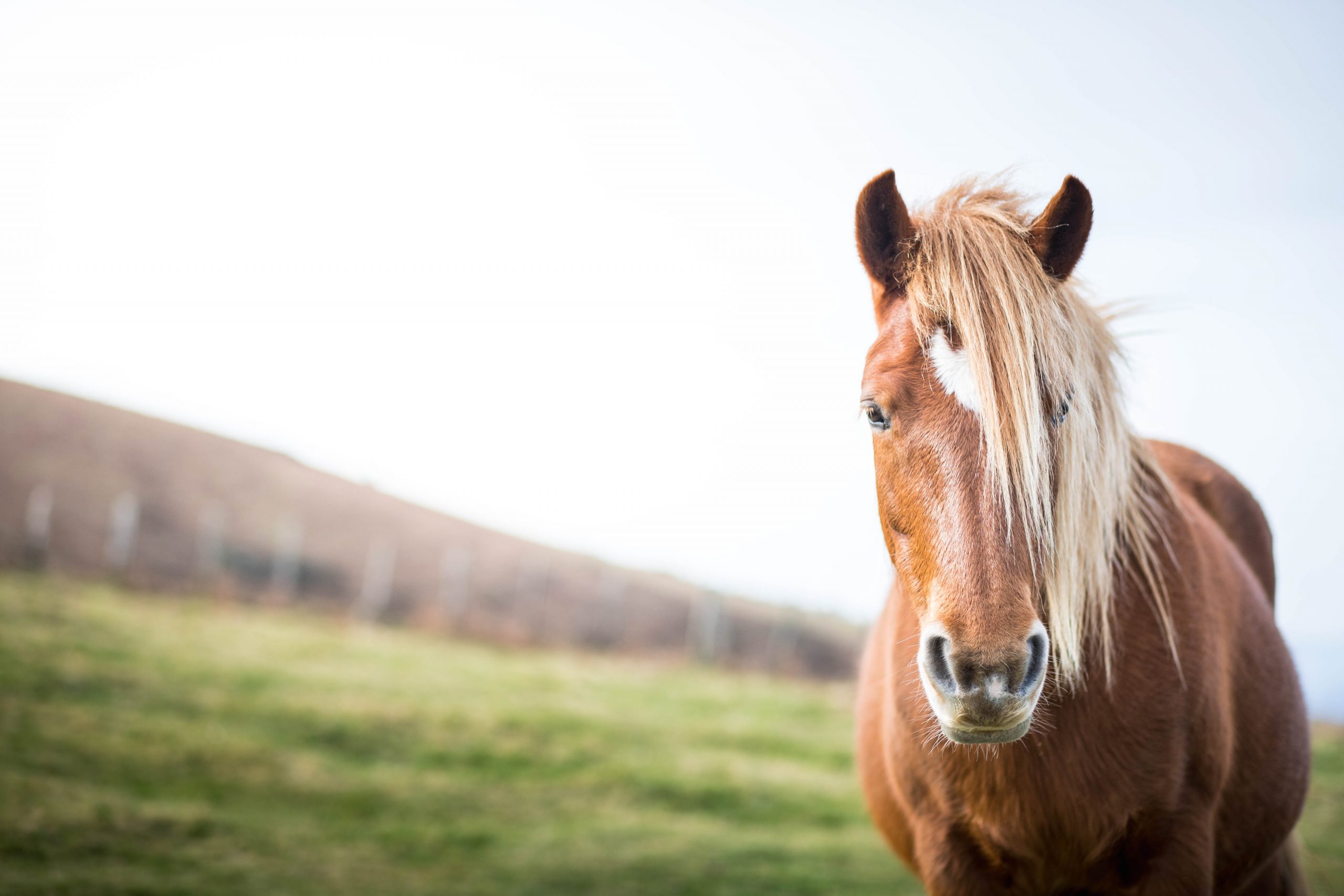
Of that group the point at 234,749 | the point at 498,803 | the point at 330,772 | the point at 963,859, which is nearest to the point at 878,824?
the point at 963,859

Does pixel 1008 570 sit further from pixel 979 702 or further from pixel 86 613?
pixel 86 613

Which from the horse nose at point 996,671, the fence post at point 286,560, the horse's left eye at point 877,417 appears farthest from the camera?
the fence post at point 286,560

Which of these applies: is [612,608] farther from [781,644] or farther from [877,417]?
[877,417]

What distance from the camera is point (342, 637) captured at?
1376 centimetres

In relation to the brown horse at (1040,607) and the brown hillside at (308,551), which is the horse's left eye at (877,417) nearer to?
the brown horse at (1040,607)

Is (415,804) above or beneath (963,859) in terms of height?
beneath

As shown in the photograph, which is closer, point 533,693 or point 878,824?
point 878,824

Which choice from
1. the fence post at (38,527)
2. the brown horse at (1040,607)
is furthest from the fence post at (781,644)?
the brown horse at (1040,607)

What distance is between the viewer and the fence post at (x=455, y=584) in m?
17.7

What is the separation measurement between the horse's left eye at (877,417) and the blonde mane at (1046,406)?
197mm

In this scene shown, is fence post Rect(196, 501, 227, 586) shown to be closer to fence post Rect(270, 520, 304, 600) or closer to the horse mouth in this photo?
fence post Rect(270, 520, 304, 600)

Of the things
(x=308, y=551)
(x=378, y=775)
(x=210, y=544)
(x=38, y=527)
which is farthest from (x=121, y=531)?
(x=378, y=775)

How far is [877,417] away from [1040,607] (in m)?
0.55

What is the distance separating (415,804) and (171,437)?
16521 millimetres
